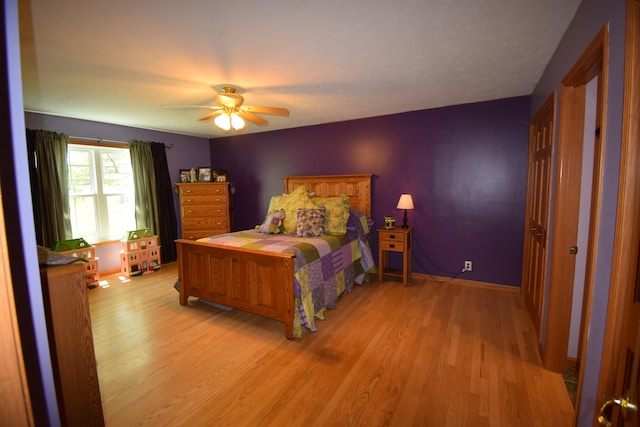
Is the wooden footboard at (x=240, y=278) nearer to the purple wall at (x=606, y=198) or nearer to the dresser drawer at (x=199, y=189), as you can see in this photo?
the purple wall at (x=606, y=198)

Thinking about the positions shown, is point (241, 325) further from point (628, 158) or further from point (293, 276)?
point (628, 158)

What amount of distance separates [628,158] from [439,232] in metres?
3.11

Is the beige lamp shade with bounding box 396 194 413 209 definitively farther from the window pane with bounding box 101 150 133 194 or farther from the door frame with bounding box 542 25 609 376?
the window pane with bounding box 101 150 133 194

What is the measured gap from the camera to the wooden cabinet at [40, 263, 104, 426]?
0.96m

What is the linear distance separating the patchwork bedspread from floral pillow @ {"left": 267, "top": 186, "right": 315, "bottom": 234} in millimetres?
213

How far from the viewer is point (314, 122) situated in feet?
14.9

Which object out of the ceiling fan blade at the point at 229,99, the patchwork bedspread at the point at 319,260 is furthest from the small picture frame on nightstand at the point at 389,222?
the ceiling fan blade at the point at 229,99

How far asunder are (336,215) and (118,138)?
3741 millimetres

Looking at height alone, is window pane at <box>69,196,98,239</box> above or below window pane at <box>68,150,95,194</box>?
below

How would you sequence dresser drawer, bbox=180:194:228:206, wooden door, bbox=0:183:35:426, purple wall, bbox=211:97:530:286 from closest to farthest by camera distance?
wooden door, bbox=0:183:35:426 → purple wall, bbox=211:97:530:286 → dresser drawer, bbox=180:194:228:206

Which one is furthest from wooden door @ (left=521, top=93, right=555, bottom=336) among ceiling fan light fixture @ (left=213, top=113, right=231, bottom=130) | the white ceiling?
ceiling fan light fixture @ (left=213, top=113, right=231, bottom=130)

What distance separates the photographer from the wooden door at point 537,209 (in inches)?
91.5

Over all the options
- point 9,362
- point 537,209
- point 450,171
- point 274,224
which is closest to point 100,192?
point 274,224

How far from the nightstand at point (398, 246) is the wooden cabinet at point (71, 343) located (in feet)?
10.5
